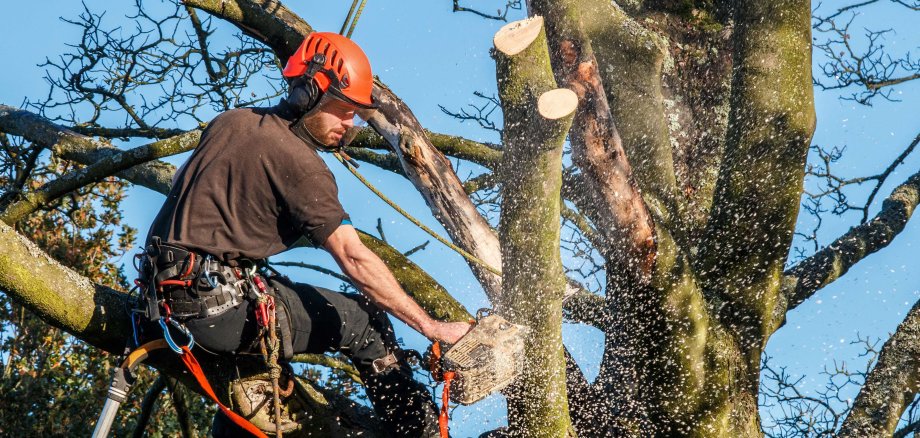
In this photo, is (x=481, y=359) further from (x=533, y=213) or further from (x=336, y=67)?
(x=336, y=67)

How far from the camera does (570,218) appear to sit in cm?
559

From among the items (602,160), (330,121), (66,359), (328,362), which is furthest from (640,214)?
(66,359)

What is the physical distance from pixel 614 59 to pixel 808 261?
167 cm

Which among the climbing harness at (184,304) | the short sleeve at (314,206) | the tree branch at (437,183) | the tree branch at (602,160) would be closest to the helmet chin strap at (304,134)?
the short sleeve at (314,206)

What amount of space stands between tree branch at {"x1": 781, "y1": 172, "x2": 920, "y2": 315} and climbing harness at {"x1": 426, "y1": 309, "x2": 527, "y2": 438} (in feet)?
6.81

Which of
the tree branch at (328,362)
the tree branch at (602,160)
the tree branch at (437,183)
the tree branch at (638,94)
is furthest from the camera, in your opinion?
the tree branch at (328,362)

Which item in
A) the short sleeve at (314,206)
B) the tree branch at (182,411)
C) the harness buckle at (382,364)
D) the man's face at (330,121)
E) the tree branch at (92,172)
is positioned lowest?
the harness buckle at (382,364)

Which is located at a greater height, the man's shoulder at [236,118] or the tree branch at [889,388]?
the man's shoulder at [236,118]

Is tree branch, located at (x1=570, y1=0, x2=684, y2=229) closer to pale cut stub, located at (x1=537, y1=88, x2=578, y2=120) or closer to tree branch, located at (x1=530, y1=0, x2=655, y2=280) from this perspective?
tree branch, located at (x1=530, y1=0, x2=655, y2=280)

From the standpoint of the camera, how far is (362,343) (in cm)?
346

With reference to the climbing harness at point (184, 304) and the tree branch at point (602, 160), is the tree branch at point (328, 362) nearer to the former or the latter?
the tree branch at point (602, 160)

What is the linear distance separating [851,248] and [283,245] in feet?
11.4

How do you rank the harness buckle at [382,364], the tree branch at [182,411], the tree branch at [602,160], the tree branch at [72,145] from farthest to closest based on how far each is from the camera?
the tree branch at [72,145] → the tree branch at [182,411] → the tree branch at [602,160] → the harness buckle at [382,364]

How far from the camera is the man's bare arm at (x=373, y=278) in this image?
3.19m
